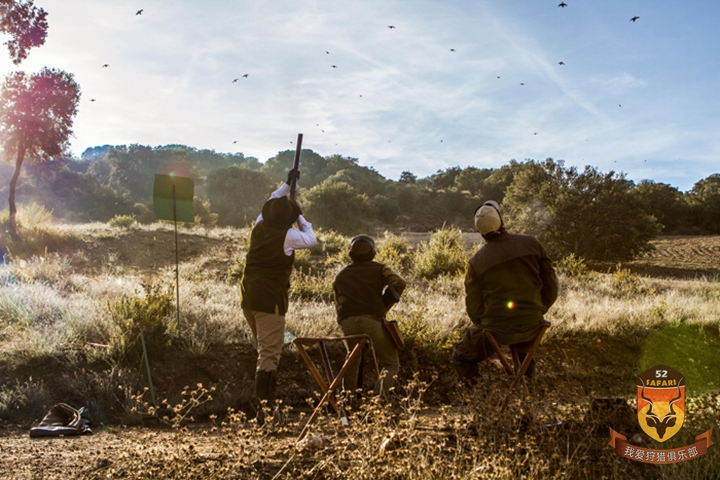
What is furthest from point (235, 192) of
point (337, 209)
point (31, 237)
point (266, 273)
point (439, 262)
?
point (266, 273)

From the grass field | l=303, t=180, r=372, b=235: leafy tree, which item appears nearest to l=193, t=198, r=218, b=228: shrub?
l=303, t=180, r=372, b=235: leafy tree

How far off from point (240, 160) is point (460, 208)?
159 feet

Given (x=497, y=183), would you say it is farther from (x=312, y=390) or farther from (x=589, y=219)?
(x=312, y=390)

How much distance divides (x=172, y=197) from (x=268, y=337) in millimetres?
3969

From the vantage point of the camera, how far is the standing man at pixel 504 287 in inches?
184

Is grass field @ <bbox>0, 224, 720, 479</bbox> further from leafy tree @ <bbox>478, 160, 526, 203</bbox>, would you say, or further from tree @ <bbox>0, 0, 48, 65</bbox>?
leafy tree @ <bbox>478, 160, 526, 203</bbox>

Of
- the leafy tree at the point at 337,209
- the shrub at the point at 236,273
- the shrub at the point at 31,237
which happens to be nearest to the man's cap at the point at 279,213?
the shrub at the point at 236,273

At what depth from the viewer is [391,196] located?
6044 cm

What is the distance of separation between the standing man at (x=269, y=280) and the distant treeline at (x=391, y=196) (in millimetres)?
24057

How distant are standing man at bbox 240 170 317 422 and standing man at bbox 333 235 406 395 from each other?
0.59m

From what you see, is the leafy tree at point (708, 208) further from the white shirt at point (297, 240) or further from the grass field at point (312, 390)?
the white shirt at point (297, 240)

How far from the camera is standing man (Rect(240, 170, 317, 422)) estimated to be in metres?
5.04

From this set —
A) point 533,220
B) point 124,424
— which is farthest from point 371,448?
point 533,220

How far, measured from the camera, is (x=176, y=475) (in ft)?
10.4
